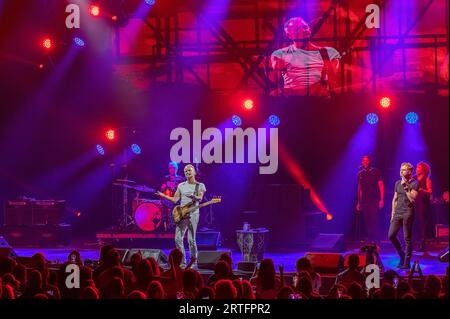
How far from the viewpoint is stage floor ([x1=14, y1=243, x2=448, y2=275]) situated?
411 inches

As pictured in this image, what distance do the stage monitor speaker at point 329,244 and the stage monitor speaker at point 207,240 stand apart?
5.83 ft

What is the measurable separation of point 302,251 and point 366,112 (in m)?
3.02

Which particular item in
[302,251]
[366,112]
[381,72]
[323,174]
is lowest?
[302,251]

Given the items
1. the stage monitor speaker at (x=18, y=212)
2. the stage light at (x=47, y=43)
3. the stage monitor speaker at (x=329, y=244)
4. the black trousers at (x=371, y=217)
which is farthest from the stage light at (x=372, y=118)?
the stage monitor speaker at (x=18, y=212)

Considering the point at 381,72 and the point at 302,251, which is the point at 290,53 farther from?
the point at 302,251

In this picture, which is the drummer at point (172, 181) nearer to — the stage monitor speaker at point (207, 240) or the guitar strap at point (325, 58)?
the stage monitor speaker at point (207, 240)

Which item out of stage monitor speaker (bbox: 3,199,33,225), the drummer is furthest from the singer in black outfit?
stage monitor speaker (bbox: 3,199,33,225)

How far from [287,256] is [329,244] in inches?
32.7

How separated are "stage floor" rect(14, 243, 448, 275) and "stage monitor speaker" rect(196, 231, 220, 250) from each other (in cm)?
40

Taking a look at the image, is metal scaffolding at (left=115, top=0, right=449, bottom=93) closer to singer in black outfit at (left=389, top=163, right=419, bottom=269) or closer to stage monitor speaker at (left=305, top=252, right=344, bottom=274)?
singer in black outfit at (left=389, top=163, right=419, bottom=269)

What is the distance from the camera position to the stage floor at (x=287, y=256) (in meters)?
10.4

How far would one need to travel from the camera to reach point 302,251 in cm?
1257
